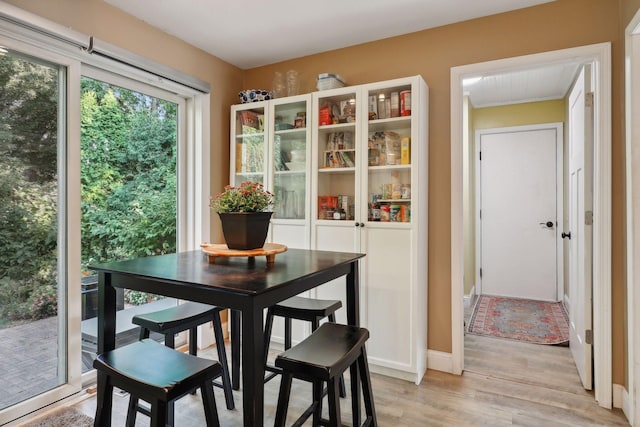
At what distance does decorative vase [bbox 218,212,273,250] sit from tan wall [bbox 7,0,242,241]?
1.61m

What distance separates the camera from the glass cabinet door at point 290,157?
9.76ft

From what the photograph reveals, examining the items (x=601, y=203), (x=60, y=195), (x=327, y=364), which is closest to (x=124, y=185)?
(x=60, y=195)

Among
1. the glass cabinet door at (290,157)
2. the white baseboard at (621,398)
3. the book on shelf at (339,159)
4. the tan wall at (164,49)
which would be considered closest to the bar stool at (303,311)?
the glass cabinet door at (290,157)

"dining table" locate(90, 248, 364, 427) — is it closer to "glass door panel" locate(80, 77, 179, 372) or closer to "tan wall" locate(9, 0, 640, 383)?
"glass door panel" locate(80, 77, 179, 372)

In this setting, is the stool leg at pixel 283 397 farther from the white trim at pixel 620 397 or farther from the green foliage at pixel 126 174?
the white trim at pixel 620 397

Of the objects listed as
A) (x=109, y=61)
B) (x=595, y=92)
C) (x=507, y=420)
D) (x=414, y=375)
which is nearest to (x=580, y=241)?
(x=595, y=92)

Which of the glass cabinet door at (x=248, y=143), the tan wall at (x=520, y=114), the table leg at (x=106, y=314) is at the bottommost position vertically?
the table leg at (x=106, y=314)

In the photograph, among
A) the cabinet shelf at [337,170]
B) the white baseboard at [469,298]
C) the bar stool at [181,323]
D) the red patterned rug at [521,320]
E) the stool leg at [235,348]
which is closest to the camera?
the bar stool at [181,323]

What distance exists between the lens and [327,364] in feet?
4.40

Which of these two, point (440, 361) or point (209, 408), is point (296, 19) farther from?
point (440, 361)

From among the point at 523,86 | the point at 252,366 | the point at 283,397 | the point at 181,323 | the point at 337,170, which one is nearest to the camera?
the point at 252,366

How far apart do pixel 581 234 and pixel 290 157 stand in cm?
216

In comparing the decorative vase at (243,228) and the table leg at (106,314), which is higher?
the decorative vase at (243,228)

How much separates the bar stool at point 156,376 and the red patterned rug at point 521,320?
2.93 meters
